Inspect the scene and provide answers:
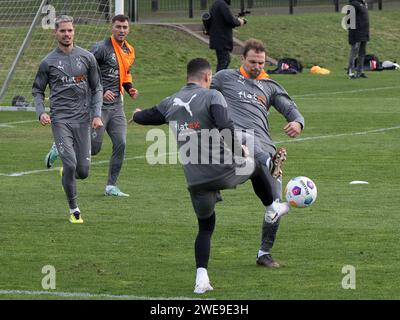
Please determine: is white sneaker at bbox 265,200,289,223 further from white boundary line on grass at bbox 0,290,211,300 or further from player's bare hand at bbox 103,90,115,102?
player's bare hand at bbox 103,90,115,102

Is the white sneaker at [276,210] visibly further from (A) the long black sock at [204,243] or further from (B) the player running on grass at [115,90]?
(B) the player running on grass at [115,90]

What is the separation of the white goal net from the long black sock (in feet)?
54.1

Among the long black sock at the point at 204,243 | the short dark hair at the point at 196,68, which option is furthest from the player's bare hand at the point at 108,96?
the long black sock at the point at 204,243

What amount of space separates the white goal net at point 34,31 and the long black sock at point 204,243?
16497mm

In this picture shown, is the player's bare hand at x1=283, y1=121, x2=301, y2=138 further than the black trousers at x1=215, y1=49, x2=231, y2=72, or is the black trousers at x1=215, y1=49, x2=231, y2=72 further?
the black trousers at x1=215, y1=49, x2=231, y2=72

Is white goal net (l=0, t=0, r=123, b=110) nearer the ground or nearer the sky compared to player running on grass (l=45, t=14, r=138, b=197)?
nearer the sky

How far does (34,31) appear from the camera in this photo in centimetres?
2919

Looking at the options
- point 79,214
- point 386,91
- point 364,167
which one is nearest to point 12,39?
point 386,91

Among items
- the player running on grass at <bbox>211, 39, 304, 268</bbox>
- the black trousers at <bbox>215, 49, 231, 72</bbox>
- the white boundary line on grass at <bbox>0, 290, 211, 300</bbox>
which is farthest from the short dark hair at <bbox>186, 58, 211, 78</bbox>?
the black trousers at <bbox>215, 49, 231, 72</bbox>

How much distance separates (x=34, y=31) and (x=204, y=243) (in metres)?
19.3

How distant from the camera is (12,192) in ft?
54.4

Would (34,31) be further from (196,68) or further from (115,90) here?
(196,68)

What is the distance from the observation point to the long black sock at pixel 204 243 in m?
10.6

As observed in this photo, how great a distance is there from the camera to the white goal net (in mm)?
28172
